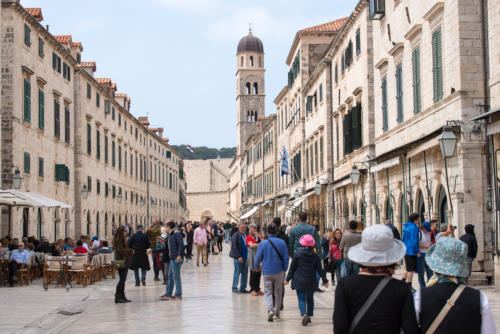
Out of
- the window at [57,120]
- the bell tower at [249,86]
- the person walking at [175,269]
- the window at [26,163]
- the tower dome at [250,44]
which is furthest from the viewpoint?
the tower dome at [250,44]

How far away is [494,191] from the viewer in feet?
53.1

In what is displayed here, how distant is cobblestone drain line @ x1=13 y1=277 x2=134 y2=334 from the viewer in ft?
37.4

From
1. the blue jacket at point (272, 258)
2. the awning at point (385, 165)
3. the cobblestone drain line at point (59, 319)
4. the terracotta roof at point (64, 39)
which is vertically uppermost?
the terracotta roof at point (64, 39)

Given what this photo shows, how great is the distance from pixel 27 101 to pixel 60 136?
5735mm

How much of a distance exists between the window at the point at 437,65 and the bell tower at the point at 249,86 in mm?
80832

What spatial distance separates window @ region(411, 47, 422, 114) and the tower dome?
8165cm

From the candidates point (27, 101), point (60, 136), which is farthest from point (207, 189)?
point (27, 101)

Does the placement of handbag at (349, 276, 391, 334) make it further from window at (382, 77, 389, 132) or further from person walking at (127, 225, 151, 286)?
window at (382, 77, 389, 132)

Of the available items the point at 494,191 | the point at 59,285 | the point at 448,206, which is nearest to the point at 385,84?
the point at 448,206

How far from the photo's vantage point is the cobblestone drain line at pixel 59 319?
11.4m

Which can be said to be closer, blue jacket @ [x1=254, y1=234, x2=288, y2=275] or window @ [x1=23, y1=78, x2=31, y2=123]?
blue jacket @ [x1=254, y1=234, x2=288, y2=275]

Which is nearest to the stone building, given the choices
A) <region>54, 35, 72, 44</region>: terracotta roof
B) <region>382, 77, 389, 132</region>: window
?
<region>54, 35, 72, 44</region>: terracotta roof

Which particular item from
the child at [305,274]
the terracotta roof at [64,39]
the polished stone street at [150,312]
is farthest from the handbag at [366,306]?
the terracotta roof at [64,39]

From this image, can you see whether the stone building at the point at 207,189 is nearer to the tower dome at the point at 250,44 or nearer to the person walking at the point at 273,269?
the tower dome at the point at 250,44
